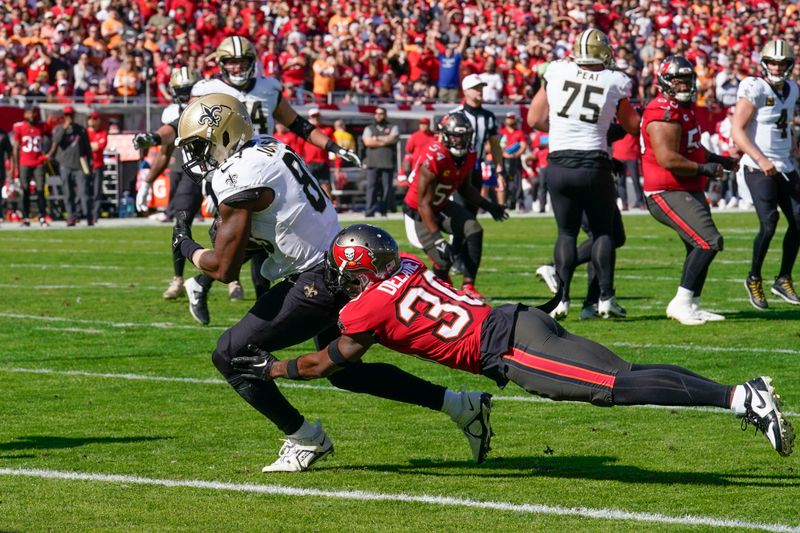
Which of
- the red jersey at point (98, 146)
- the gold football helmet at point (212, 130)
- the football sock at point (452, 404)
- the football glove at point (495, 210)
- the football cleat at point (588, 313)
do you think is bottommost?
the red jersey at point (98, 146)

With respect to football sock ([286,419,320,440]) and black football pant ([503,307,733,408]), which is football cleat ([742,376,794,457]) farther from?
football sock ([286,419,320,440])

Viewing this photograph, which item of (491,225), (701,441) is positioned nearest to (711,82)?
(491,225)

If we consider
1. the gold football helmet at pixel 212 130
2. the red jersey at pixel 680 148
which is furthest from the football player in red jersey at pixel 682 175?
the gold football helmet at pixel 212 130

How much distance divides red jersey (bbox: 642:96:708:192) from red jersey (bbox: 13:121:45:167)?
600 inches

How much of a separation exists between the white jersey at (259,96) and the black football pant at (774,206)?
369 cm

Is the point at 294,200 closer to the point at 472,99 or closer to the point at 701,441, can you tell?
the point at 701,441

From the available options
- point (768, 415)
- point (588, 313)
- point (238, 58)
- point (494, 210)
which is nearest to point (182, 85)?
point (238, 58)

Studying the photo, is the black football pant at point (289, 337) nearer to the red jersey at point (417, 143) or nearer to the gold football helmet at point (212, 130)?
the gold football helmet at point (212, 130)

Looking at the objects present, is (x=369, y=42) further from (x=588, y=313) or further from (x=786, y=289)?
(x=588, y=313)

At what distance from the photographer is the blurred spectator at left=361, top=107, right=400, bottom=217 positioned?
2496 cm

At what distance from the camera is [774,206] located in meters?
11.3

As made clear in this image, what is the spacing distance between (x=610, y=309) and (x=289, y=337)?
5140 mm

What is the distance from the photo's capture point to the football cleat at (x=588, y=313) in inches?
421

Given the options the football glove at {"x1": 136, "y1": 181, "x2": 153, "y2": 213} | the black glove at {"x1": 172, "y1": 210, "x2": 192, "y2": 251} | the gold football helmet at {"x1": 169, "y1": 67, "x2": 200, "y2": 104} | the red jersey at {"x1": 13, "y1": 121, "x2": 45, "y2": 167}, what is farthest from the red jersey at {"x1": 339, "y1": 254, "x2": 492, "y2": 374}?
the red jersey at {"x1": 13, "y1": 121, "x2": 45, "y2": 167}
